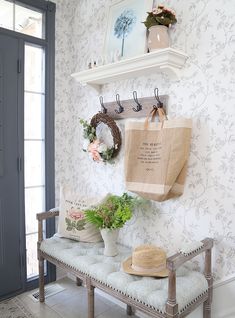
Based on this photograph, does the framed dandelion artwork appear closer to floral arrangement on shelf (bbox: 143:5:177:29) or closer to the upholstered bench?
floral arrangement on shelf (bbox: 143:5:177:29)

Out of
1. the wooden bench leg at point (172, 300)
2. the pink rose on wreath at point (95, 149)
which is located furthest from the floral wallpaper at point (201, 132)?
the wooden bench leg at point (172, 300)

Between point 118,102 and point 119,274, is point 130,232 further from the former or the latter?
point 118,102

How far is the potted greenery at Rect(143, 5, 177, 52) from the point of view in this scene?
178 cm

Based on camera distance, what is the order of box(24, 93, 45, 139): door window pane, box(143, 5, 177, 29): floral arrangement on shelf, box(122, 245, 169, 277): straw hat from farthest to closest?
1. box(24, 93, 45, 139): door window pane
2. box(143, 5, 177, 29): floral arrangement on shelf
3. box(122, 245, 169, 277): straw hat

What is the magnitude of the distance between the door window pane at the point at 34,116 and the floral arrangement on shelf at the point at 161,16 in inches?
47.8

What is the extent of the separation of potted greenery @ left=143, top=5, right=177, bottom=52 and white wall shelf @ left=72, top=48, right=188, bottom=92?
11 centimetres

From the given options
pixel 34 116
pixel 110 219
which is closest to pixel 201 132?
pixel 110 219

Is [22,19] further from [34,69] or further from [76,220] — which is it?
[76,220]

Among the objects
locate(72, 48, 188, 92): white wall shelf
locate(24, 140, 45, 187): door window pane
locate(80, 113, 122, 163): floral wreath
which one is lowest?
locate(24, 140, 45, 187): door window pane

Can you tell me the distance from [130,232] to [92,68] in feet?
4.16

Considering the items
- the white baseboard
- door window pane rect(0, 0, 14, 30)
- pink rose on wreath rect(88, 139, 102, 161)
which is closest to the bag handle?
pink rose on wreath rect(88, 139, 102, 161)

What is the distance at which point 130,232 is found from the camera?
7.23ft

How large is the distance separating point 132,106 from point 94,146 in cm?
44

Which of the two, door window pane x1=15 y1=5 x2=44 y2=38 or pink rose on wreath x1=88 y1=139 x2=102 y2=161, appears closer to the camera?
pink rose on wreath x1=88 y1=139 x2=102 y2=161
